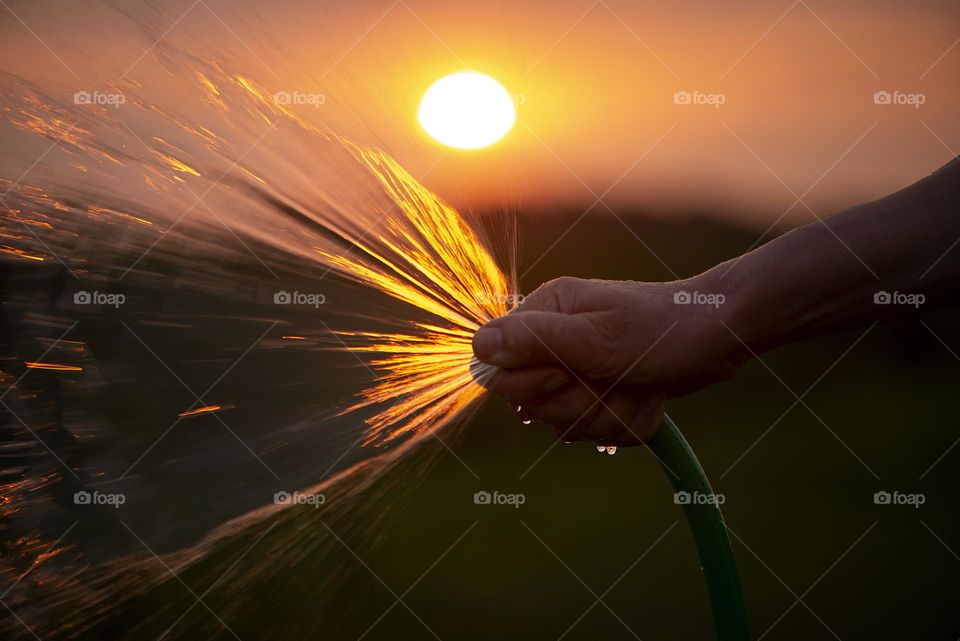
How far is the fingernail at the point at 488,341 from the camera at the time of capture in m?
2.35

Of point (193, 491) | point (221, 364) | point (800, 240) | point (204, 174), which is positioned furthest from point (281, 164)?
point (800, 240)

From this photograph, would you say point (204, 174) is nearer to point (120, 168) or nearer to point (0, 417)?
point (120, 168)

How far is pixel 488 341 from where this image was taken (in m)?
2.35

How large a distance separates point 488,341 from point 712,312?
0.60m
